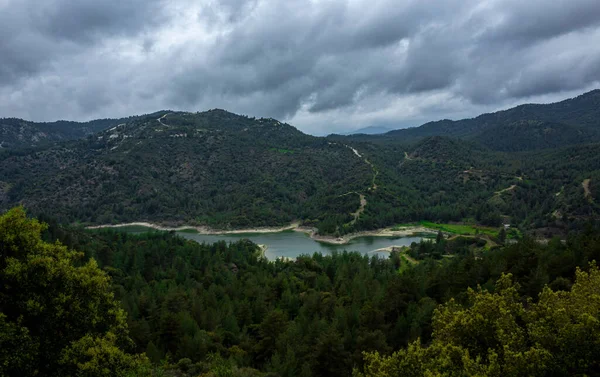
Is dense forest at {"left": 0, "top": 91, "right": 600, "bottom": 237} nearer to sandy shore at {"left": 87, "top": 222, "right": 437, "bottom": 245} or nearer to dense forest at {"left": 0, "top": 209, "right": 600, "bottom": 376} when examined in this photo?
sandy shore at {"left": 87, "top": 222, "right": 437, "bottom": 245}

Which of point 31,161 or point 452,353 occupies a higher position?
point 31,161

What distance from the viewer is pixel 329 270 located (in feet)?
214

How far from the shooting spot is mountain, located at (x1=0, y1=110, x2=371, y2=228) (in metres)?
147

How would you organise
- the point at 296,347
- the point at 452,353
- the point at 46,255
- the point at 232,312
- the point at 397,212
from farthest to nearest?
the point at 397,212 → the point at 232,312 → the point at 296,347 → the point at 452,353 → the point at 46,255

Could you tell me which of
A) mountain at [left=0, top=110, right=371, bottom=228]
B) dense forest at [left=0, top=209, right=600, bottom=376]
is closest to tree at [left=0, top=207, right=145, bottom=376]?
dense forest at [left=0, top=209, right=600, bottom=376]

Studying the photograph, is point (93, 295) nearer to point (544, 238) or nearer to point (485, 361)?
point (485, 361)

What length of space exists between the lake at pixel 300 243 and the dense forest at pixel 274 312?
2297 cm

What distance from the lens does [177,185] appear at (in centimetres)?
17900

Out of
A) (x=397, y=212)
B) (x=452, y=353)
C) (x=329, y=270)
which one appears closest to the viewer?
(x=452, y=353)

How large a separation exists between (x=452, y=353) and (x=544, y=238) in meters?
103

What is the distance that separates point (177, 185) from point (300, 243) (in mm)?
89793

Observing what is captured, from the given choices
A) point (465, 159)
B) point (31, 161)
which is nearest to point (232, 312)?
point (465, 159)

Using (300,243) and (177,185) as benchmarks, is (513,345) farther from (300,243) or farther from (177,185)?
(177,185)

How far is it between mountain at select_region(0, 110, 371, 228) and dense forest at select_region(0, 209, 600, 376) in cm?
7147
